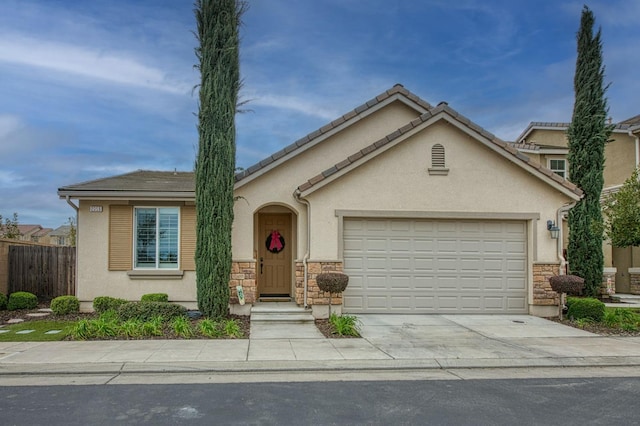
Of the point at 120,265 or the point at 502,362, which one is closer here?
the point at 502,362

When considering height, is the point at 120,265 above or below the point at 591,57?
below

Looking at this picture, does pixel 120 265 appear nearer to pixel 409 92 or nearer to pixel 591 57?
pixel 409 92

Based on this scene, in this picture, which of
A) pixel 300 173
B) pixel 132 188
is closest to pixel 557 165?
pixel 300 173

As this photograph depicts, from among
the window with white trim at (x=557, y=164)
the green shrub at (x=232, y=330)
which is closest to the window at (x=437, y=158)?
the green shrub at (x=232, y=330)

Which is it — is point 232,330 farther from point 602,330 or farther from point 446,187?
point 602,330

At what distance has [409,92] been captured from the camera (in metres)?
14.9

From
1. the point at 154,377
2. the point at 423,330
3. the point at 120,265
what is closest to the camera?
the point at 154,377

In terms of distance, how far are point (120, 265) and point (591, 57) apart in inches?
633

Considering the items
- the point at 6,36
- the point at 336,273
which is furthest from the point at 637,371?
the point at 6,36

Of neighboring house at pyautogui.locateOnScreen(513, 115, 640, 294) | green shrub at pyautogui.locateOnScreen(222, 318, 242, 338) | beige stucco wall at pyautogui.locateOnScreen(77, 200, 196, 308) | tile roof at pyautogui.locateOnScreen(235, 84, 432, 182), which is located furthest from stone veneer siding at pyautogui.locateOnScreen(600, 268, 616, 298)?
beige stucco wall at pyautogui.locateOnScreen(77, 200, 196, 308)

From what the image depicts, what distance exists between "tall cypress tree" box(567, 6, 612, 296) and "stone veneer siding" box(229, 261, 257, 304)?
10568mm

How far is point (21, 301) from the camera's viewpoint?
14.9m

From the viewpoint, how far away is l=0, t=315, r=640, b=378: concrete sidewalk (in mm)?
8008

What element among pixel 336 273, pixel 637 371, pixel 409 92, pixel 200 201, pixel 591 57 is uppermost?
pixel 591 57
